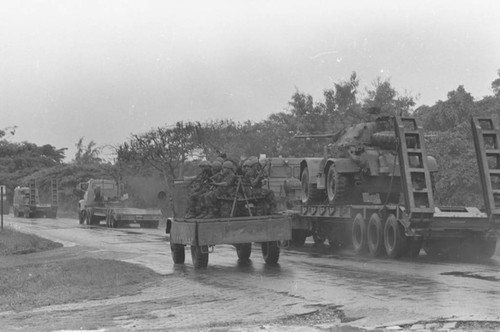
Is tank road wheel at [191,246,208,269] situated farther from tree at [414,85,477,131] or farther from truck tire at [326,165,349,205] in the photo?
tree at [414,85,477,131]

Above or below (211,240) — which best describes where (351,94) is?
above

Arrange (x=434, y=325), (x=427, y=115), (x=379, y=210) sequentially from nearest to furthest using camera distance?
(x=434, y=325)
(x=379, y=210)
(x=427, y=115)

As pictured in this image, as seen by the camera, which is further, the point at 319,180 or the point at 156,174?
the point at 156,174

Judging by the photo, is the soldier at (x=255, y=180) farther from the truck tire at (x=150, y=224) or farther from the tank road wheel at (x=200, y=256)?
the truck tire at (x=150, y=224)

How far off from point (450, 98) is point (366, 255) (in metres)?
13.6

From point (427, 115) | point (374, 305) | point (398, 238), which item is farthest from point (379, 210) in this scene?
point (427, 115)

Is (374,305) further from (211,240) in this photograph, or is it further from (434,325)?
(211,240)

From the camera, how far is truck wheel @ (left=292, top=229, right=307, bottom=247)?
2153 cm

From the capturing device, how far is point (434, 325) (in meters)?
7.91

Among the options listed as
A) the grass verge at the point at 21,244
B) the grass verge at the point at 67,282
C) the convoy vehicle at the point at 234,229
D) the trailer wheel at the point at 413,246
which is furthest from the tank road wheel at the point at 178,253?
the grass verge at the point at 21,244

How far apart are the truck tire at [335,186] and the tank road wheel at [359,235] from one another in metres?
1.00

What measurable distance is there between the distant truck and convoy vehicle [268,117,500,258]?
18141 millimetres

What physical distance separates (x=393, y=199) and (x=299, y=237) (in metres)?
3.77

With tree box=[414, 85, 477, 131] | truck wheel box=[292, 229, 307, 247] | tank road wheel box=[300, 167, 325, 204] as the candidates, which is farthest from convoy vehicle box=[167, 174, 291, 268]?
tree box=[414, 85, 477, 131]
